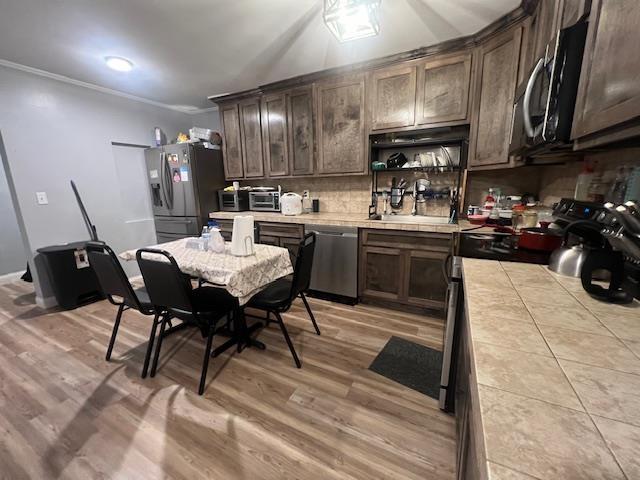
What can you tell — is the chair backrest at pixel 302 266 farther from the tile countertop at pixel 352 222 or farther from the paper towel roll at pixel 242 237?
the tile countertop at pixel 352 222

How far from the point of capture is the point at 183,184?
3.36 metres

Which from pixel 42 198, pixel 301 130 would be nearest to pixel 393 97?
pixel 301 130

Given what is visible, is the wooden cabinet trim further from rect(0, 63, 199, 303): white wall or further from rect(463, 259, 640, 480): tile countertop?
rect(463, 259, 640, 480): tile countertop

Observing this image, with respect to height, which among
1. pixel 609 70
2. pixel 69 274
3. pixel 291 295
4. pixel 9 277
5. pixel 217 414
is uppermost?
pixel 609 70

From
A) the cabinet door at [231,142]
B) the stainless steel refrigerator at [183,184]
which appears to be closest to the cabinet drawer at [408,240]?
the cabinet door at [231,142]

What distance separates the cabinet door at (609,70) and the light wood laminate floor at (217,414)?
1483 mm

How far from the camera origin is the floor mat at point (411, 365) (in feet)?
5.53

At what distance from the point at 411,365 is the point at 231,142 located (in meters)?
3.32

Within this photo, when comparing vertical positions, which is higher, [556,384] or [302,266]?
[556,384]

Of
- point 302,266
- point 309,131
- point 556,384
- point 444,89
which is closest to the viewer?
point 556,384

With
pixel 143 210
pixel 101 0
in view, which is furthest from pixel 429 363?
pixel 143 210

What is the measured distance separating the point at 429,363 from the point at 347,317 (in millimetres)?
837

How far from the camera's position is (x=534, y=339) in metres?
0.67

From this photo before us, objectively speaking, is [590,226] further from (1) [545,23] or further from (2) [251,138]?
(2) [251,138]
